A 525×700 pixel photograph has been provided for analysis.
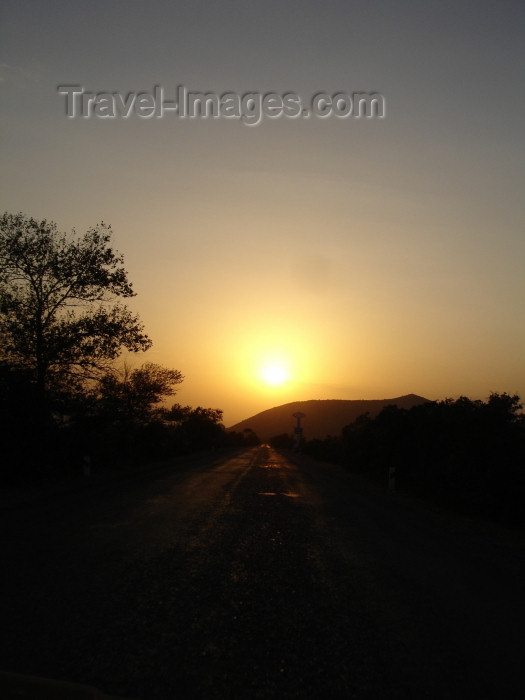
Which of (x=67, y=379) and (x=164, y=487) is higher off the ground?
(x=67, y=379)

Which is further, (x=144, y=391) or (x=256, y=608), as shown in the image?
(x=144, y=391)

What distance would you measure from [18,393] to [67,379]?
3.08 metres

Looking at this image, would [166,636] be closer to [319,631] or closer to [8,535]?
[319,631]

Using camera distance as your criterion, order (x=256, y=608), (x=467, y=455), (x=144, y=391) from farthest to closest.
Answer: (x=144, y=391), (x=467, y=455), (x=256, y=608)

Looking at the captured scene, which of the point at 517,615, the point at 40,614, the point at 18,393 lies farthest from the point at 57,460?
the point at 517,615

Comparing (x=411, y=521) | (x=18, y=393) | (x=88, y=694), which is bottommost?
(x=411, y=521)

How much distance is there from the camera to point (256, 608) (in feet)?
18.7

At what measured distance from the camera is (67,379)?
76.4 ft

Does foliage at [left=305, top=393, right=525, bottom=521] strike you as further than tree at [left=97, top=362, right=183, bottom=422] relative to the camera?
No

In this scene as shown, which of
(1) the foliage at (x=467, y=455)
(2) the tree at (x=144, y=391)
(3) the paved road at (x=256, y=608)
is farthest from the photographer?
(2) the tree at (x=144, y=391)

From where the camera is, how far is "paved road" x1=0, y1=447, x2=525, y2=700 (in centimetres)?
411

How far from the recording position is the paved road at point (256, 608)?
162 inches

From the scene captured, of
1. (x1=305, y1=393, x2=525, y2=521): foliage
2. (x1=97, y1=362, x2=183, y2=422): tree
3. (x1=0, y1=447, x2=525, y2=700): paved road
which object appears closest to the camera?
(x1=0, y1=447, x2=525, y2=700): paved road

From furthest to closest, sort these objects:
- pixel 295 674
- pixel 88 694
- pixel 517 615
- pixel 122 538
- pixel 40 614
A: 1. pixel 122 538
2. pixel 517 615
3. pixel 40 614
4. pixel 295 674
5. pixel 88 694
